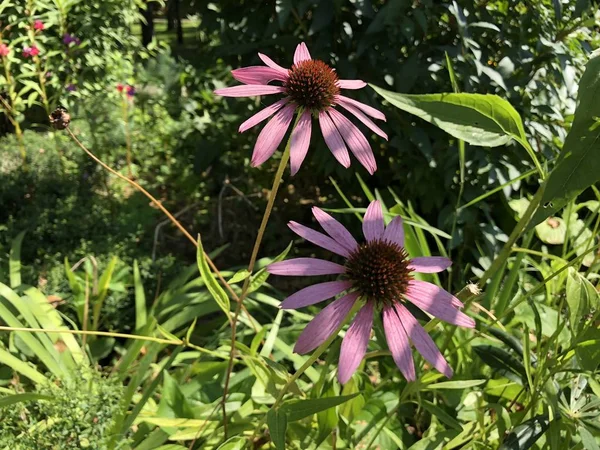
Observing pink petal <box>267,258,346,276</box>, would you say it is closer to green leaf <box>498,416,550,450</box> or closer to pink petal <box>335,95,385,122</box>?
pink petal <box>335,95,385,122</box>

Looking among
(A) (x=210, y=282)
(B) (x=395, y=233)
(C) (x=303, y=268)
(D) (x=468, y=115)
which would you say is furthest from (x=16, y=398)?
(D) (x=468, y=115)

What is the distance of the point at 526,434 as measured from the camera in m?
0.95

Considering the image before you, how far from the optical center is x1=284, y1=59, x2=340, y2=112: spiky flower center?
77 cm

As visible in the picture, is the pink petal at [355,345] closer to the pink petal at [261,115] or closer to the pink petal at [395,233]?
the pink petal at [395,233]

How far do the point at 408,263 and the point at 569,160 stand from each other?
9.8 inches

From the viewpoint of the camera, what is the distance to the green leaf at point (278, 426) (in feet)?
2.46

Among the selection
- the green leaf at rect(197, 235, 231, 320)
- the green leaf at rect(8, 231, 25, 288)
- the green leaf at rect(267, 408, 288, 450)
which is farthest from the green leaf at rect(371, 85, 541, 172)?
the green leaf at rect(8, 231, 25, 288)

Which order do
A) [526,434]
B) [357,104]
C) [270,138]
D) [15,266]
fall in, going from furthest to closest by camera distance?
[15,266] → [526,434] → [357,104] → [270,138]

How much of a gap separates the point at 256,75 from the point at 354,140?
179mm

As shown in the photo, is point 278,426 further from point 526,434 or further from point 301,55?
point 301,55

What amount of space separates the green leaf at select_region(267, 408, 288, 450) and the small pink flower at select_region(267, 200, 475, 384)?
0.22 m

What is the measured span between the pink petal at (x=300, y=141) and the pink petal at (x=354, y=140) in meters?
0.05

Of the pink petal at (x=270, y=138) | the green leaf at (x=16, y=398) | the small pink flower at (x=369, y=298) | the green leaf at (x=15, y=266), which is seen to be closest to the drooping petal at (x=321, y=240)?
the small pink flower at (x=369, y=298)

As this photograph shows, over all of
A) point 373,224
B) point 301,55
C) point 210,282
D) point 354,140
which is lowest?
point 210,282
